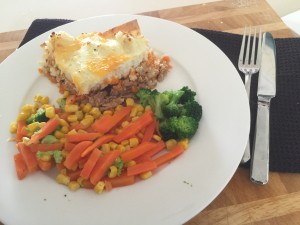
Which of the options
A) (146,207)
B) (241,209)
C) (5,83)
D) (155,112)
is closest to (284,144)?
(241,209)

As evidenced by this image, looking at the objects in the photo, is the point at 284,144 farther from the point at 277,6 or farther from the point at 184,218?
the point at 277,6

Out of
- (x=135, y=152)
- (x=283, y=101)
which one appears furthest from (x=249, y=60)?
(x=135, y=152)

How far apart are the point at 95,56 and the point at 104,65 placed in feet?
0.30

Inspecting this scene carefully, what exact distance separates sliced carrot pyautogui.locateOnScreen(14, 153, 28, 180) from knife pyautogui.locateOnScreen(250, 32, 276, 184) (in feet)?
4.21

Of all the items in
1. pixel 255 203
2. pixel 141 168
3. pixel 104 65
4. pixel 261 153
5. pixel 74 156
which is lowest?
pixel 255 203

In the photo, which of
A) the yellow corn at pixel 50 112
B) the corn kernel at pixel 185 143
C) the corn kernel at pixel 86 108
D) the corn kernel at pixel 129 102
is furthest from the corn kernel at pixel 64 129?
the corn kernel at pixel 185 143

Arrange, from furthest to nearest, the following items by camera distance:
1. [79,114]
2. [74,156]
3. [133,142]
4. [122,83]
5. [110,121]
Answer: [122,83], [79,114], [110,121], [133,142], [74,156]

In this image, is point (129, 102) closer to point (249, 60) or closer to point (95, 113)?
point (95, 113)

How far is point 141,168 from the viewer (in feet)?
5.90

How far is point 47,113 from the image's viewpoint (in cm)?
208

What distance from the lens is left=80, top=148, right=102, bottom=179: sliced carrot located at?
5.83 feet

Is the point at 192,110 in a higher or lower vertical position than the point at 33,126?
lower

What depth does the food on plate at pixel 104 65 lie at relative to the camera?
218cm

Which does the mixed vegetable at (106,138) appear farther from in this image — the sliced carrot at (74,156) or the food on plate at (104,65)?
the food on plate at (104,65)
